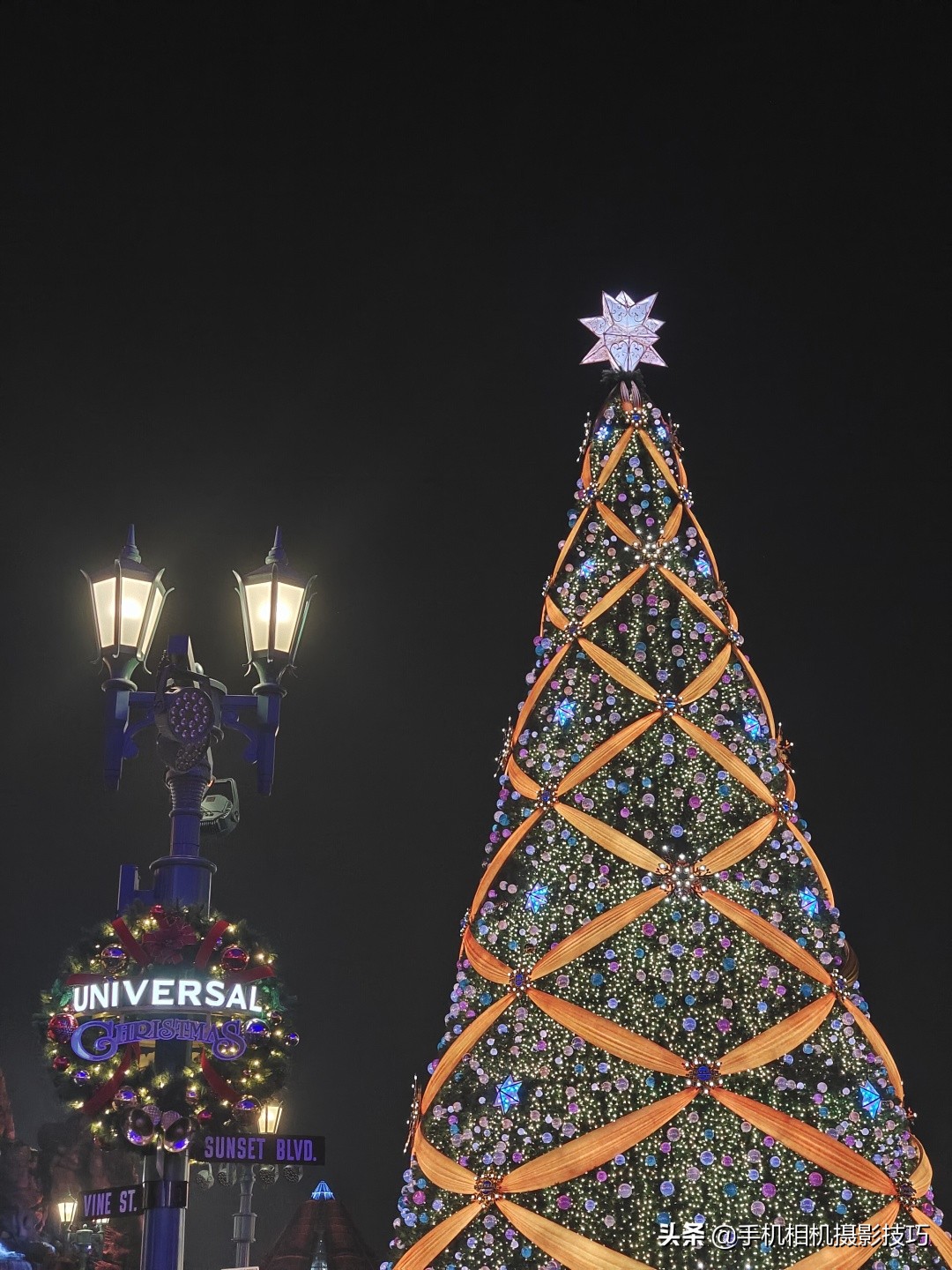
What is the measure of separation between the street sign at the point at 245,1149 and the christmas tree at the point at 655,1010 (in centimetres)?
230

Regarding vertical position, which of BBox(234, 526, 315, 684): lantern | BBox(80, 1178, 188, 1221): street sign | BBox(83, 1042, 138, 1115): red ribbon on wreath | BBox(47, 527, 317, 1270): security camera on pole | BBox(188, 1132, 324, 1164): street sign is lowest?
BBox(80, 1178, 188, 1221): street sign

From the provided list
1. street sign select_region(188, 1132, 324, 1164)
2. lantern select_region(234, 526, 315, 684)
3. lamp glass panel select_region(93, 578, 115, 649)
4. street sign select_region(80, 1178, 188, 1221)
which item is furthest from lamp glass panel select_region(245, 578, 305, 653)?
street sign select_region(80, 1178, 188, 1221)

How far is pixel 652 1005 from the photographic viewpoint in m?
8.05

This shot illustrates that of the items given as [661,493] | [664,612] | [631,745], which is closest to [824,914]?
[631,745]

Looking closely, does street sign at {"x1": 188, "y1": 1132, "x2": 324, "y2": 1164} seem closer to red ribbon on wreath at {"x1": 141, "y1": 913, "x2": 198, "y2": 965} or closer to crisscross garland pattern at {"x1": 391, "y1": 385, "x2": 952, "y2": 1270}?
red ribbon on wreath at {"x1": 141, "y1": 913, "x2": 198, "y2": 965}

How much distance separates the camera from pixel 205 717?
22.5 ft

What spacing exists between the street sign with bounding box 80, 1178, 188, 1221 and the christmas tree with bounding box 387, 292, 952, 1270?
2524mm

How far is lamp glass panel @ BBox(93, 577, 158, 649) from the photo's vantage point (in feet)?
22.9

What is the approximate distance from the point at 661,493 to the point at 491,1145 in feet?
15.7

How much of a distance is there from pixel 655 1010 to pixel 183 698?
3552 millimetres

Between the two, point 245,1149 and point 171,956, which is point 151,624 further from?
point 245,1149

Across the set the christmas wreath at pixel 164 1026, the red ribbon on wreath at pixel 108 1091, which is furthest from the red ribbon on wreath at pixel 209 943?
the red ribbon on wreath at pixel 108 1091

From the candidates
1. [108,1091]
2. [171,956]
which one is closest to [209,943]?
[171,956]

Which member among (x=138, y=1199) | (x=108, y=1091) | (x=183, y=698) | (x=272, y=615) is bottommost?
(x=138, y=1199)
